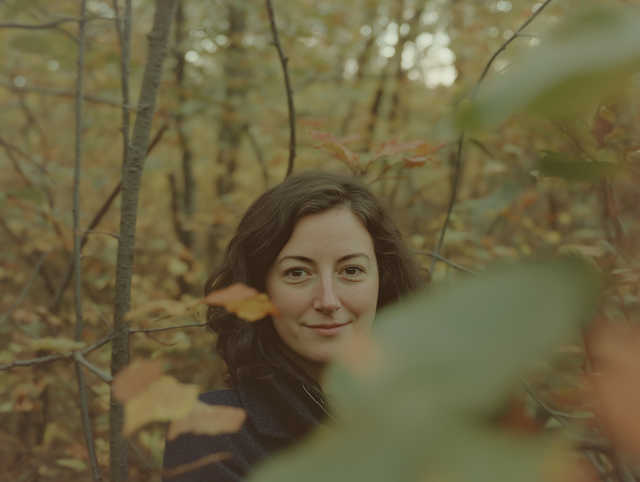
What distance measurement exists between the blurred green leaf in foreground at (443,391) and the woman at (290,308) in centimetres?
106

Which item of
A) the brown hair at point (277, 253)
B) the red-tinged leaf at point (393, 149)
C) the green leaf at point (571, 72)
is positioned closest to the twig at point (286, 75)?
the brown hair at point (277, 253)

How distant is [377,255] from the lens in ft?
5.95

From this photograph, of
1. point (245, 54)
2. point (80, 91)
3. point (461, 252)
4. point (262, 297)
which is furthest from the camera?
point (461, 252)

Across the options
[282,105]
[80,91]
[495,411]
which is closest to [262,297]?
[495,411]

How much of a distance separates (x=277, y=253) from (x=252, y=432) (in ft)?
1.83

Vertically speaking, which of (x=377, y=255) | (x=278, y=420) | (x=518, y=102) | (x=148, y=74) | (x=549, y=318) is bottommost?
(x=278, y=420)

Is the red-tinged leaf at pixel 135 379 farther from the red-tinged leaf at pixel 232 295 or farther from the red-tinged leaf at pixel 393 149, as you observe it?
the red-tinged leaf at pixel 393 149

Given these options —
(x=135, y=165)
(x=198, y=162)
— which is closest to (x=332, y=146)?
(x=135, y=165)

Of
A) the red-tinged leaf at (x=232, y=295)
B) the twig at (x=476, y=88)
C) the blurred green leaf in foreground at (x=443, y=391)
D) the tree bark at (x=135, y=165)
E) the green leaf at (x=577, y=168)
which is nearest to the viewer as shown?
the blurred green leaf in foreground at (x=443, y=391)

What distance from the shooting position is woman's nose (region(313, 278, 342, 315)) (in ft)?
4.36

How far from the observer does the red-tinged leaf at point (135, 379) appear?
1.98ft

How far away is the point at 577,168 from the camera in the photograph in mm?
500

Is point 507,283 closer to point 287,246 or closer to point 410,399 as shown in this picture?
point 410,399

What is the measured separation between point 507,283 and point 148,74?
1.15 meters
